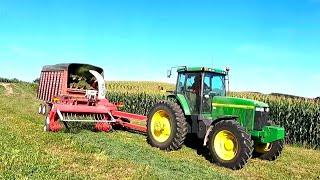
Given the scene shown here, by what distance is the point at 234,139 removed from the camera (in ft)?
30.7

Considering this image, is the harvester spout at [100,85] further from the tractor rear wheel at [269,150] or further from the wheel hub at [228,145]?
the wheel hub at [228,145]

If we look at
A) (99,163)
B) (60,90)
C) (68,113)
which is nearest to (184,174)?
(99,163)

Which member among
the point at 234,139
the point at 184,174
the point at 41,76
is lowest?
the point at 184,174

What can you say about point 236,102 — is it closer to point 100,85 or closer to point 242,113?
point 242,113

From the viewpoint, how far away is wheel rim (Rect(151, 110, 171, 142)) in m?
11.2

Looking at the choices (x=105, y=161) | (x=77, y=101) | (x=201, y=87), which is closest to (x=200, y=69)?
(x=201, y=87)

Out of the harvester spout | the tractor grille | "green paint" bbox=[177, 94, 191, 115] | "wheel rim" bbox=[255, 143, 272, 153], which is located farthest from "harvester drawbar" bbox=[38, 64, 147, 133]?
the tractor grille

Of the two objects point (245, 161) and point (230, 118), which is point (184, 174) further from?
point (230, 118)

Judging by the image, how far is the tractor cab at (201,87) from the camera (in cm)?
1063

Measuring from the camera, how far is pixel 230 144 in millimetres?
9484

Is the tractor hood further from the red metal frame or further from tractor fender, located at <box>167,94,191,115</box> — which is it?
the red metal frame

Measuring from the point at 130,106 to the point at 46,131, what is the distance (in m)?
12.5

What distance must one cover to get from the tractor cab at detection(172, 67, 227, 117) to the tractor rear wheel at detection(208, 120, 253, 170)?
949 mm

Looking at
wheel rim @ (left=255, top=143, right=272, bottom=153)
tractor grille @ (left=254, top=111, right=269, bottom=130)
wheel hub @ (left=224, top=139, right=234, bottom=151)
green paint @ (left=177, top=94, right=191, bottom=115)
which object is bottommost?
wheel rim @ (left=255, top=143, right=272, bottom=153)
